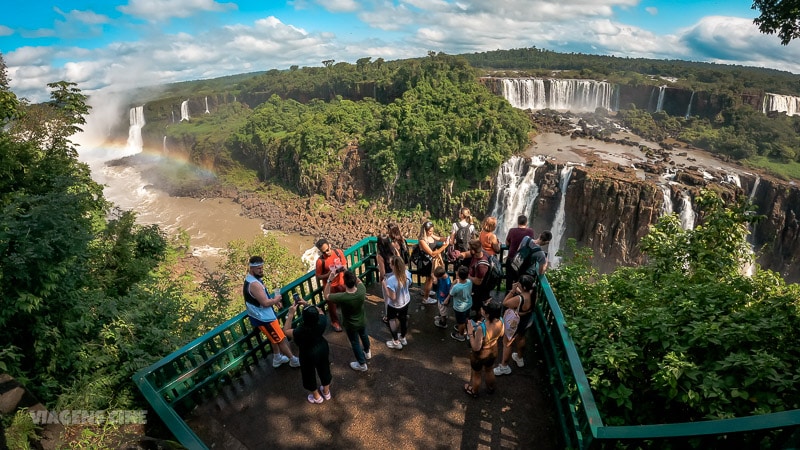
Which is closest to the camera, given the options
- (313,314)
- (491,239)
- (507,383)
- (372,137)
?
(313,314)

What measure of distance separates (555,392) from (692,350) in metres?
1.40

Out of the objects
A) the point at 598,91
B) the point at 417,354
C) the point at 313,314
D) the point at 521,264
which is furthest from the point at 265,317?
the point at 598,91

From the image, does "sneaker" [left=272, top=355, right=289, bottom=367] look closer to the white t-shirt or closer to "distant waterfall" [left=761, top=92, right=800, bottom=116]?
the white t-shirt

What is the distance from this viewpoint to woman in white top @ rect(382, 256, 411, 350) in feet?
17.8

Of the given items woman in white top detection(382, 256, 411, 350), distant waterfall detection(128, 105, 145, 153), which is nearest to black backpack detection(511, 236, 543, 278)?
woman in white top detection(382, 256, 411, 350)

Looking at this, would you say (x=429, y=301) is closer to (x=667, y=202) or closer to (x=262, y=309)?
(x=262, y=309)

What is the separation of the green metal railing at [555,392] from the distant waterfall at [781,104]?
177ft

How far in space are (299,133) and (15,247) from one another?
36.4m

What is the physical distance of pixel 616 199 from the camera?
25234mm

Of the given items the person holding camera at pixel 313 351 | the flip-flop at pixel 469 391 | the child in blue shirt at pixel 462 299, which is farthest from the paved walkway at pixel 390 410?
the child in blue shirt at pixel 462 299

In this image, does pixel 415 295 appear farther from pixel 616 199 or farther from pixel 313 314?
pixel 616 199

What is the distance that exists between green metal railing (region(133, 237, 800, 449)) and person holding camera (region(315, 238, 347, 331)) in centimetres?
29

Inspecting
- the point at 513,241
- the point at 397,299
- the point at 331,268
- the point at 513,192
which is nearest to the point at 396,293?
the point at 397,299

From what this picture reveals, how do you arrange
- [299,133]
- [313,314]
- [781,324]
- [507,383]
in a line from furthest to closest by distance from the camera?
[299,133], [507,383], [313,314], [781,324]
